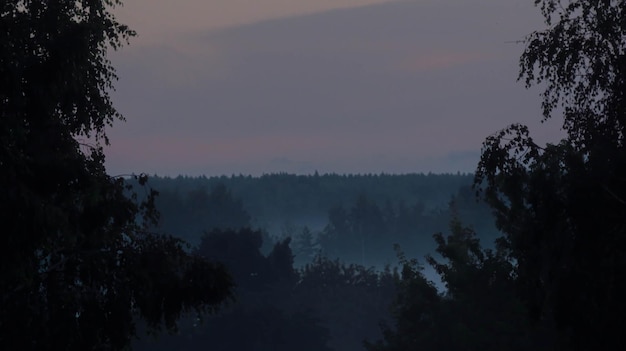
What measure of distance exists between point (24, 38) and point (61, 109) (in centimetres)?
205

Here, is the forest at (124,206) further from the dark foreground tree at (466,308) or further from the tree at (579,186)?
the dark foreground tree at (466,308)

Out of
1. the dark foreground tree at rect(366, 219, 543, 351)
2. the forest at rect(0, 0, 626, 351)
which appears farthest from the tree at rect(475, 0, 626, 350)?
the dark foreground tree at rect(366, 219, 543, 351)

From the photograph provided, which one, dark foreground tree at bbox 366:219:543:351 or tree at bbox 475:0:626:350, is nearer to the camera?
tree at bbox 475:0:626:350

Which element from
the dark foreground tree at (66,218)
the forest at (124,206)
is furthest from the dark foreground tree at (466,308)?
the dark foreground tree at (66,218)

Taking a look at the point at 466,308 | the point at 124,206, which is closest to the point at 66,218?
the point at 124,206

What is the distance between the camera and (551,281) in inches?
916

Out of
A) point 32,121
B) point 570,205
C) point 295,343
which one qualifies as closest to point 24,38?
point 32,121

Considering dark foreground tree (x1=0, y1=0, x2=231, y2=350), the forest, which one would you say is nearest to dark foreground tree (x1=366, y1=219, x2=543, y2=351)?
the forest

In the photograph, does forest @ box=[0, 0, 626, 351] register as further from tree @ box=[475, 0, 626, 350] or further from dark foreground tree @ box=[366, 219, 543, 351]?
dark foreground tree @ box=[366, 219, 543, 351]

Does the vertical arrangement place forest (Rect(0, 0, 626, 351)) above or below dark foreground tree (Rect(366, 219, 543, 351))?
above

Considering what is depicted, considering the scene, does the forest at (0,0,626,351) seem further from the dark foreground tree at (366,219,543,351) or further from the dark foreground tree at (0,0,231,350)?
the dark foreground tree at (366,219,543,351)

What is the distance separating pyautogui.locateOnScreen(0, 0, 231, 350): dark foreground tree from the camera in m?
20.6

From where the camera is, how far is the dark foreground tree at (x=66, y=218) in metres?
20.6

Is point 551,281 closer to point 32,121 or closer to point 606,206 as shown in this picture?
point 606,206
